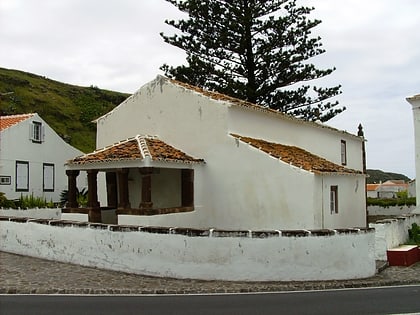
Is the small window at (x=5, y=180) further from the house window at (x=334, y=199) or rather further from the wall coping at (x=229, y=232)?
the house window at (x=334, y=199)

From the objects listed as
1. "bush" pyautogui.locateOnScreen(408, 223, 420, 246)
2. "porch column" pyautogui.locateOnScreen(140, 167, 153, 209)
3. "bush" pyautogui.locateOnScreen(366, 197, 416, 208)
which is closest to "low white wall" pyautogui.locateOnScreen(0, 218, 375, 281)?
"porch column" pyautogui.locateOnScreen(140, 167, 153, 209)

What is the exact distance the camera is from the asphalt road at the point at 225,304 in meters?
8.51

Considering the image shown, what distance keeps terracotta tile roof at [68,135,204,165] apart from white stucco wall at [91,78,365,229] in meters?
0.76

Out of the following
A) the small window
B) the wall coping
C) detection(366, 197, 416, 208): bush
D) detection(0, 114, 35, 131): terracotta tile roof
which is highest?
detection(0, 114, 35, 131): terracotta tile roof

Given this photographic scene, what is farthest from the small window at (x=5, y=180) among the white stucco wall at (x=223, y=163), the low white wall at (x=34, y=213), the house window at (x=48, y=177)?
the white stucco wall at (x=223, y=163)

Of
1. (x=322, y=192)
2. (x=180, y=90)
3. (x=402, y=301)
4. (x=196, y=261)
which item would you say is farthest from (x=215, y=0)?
(x=402, y=301)

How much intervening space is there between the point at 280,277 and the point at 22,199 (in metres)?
16.8

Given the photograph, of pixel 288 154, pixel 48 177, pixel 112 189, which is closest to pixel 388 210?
pixel 288 154

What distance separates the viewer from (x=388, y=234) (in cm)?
1552

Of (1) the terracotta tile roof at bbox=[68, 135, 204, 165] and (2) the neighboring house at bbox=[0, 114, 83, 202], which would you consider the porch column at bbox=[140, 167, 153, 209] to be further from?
(2) the neighboring house at bbox=[0, 114, 83, 202]

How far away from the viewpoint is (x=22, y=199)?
2475 centimetres

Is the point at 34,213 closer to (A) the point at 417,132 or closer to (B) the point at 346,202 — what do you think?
(B) the point at 346,202

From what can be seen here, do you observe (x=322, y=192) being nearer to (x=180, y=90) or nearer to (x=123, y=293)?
(x=180, y=90)

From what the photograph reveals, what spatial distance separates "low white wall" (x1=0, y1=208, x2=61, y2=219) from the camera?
2188 centimetres
